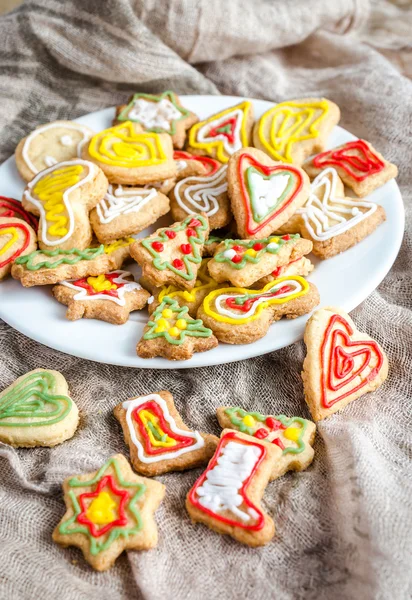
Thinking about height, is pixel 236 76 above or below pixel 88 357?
above

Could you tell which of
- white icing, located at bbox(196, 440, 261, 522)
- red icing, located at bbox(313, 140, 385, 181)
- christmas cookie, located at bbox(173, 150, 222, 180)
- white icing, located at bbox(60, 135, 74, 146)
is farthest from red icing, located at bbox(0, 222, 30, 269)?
red icing, located at bbox(313, 140, 385, 181)

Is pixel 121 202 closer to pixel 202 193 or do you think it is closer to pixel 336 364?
pixel 202 193

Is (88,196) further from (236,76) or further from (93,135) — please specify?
(236,76)

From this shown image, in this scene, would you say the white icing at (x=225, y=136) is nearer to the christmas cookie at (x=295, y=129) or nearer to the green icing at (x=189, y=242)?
the christmas cookie at (x=295, y=129)

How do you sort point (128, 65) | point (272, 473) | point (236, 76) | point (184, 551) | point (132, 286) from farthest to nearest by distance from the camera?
point (236, 76) < point (128, 65) < point (132, 286) < point (272, 473) < point (184, 551)

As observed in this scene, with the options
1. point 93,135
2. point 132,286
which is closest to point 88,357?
point 132,286

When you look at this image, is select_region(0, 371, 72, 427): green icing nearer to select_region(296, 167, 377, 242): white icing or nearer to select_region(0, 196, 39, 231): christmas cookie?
select_region(0, 196, 39, 231): christmas cookie

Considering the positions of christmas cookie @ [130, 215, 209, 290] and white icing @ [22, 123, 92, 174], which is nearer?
christmas cookie @ [130, 215, 209, 290]
